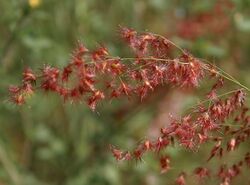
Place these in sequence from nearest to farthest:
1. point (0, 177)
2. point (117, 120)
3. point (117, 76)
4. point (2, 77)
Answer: point (117, 76) < point (2, 77) < point (0, 177) < point (117, 120)

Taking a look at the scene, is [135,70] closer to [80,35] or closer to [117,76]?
[117,76]

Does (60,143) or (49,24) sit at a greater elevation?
(49,24)

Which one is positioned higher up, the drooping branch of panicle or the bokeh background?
the bokeh background

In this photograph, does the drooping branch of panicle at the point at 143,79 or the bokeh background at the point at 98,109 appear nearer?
the drooping branch of panicle at the point at 143,79

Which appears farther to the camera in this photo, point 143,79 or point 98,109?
point 98,109

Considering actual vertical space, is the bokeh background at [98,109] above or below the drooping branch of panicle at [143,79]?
above

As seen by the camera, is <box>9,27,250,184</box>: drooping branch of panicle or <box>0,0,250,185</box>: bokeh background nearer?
<box>9,27,250,184</box>: drooping branch of panicle

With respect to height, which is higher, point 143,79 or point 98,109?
point 98,109

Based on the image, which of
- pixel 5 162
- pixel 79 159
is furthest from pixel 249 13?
pixel 5 162
